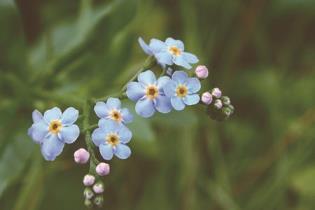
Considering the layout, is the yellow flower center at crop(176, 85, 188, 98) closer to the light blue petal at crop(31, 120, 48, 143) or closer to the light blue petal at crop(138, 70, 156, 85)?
the light blue petal at crop(138, 70, 156, 85)

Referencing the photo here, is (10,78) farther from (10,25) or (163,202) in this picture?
(163,202)

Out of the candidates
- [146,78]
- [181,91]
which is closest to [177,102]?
[181,91]

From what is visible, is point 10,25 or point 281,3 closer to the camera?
point 10,25

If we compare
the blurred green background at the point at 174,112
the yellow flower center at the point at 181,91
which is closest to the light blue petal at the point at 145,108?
the yellow flower center at the point at 181,91

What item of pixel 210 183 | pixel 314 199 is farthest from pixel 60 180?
pixel 314 199

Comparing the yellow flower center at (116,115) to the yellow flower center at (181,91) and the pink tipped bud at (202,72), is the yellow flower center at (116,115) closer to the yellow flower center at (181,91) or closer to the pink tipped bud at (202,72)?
the yellow flower center at (181,91)

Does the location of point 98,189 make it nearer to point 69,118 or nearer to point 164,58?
point 69,118
